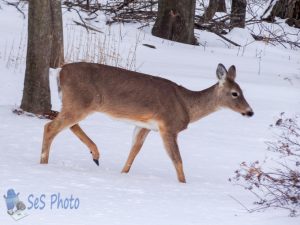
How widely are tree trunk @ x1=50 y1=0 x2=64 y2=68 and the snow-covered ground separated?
620 mm

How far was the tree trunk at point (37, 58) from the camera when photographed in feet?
34.1

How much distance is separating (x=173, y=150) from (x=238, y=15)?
14.1 metres

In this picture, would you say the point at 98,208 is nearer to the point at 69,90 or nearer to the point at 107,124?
the point at 69,90

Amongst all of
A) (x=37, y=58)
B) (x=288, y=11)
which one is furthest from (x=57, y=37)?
(x=288, y=11)

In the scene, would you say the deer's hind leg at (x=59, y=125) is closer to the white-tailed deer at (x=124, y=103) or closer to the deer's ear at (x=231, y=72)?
the white-tailed deer at (x=124, y=103)

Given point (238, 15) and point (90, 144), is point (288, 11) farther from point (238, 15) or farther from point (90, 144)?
point (90, 144)

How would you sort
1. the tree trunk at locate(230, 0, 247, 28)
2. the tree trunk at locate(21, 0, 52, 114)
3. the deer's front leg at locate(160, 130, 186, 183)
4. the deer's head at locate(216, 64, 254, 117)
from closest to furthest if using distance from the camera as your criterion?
1. the deer's front leg at locate(160, 130, 186, 183)
2. the deer's head at locate(216, 64, 254, 117)
3. the tree trunk at locate(21, 0, 52, 114)
4. the tree trunk at locate(230, 0, 247, 28)

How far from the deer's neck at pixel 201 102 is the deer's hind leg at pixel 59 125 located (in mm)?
1326

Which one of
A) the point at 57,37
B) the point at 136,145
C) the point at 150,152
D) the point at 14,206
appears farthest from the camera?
the point at 57,37

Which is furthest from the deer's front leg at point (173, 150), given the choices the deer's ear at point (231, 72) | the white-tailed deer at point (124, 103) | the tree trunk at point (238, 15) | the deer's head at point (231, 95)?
the tree trunk at point (238, 15)

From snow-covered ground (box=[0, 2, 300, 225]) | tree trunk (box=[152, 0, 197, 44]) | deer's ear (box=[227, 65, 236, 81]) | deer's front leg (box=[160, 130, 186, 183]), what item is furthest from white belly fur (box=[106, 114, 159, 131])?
tree trunk (box=[152, 0, 197, 44])

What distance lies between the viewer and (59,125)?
8109mm

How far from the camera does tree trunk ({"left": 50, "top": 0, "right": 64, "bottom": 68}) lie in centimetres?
1267

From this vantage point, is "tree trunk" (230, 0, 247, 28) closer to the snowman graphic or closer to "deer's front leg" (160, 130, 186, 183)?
"deer's front leg" (160, 130, 186, 183)
